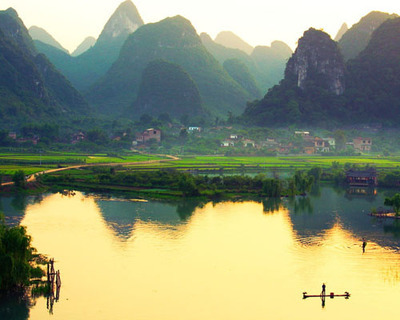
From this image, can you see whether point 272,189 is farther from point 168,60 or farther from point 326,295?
point 168,60

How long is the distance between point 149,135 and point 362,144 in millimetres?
34214

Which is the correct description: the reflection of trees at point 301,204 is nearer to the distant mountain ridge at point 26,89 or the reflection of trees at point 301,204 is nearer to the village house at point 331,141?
the village house at point 331,141

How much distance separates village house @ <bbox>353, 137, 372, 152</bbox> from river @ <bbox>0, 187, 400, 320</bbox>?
5148 centimetres

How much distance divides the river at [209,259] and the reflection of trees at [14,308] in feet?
0.11

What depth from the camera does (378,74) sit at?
105750 millimetres

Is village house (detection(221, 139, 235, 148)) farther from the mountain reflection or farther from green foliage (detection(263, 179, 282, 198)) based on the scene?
the mountain reflection

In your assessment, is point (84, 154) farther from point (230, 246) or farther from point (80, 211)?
point (230, 246)

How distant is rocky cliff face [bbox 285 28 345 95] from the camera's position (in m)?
106

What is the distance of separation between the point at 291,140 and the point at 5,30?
2843 inches

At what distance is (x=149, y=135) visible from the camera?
9300 cm

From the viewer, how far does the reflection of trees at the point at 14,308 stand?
19.6 metres

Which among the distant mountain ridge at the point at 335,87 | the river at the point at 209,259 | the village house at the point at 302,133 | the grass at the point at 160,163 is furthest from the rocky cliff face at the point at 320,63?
the river at the point at 209,259

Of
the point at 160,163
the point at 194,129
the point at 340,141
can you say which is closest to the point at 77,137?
the point at 194,129

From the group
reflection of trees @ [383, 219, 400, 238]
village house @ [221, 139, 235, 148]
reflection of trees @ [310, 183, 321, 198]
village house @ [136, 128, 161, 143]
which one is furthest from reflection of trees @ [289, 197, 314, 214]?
village house @ [136, 128, 161, 143]
